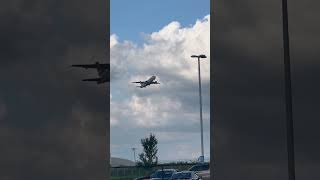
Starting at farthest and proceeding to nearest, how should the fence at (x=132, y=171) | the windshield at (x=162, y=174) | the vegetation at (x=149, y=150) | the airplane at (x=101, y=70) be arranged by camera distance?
the vegetation at (x=149, y=150) → the windshield at (x=162, y=174) → the fence at (x=132, y=171) → the airplane at (x=101, y=70)

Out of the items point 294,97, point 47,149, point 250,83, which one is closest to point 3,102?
point 47,149

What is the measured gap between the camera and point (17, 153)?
568cm

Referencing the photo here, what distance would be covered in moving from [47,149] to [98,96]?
795mm

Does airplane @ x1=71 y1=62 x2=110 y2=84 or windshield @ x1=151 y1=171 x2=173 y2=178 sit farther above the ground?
airplane @ x1=71 y1=62 x2=110 y2=84

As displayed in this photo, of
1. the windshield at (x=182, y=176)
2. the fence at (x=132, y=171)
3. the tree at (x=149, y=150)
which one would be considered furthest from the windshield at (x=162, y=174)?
the tree at (x=149, y=150)

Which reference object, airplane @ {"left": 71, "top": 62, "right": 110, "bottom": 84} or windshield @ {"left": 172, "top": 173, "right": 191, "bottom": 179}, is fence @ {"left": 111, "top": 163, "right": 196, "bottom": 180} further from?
airplane @ {"left": 71, "top": 62, "right": 110, "bottom": 84}

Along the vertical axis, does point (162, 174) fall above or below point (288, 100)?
below

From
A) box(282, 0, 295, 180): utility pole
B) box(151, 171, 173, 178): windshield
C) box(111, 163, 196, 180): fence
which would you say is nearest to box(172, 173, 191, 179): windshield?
box(151, 171, 173, 178): windshield

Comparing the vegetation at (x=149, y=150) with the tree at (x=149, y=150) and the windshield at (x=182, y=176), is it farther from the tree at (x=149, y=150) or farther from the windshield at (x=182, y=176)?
the windshield at (x=182, y=176)

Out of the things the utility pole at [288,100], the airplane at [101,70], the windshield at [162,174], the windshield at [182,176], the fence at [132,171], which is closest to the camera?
the utility pole at [288,100]

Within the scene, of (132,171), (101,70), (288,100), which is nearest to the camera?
(288,100)

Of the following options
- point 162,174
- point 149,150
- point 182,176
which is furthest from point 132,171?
point 149,150

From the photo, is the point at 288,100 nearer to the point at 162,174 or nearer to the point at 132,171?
the point at 162,174

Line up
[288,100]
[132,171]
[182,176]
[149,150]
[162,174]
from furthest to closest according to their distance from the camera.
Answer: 1. [149,150]
2. [132,171]
3. [162,174]
4. [182,176]
5. [288,100]
